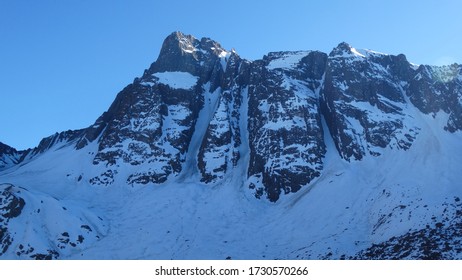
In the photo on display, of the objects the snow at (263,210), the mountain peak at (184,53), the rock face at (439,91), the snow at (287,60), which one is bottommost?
the snow at (263,210)

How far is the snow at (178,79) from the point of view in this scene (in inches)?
4751

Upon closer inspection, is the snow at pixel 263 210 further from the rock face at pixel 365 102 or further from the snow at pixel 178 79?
the snow at pixel 178 79

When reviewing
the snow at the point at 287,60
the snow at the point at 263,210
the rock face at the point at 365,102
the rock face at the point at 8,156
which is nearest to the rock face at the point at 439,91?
the snow at the point at 263,210

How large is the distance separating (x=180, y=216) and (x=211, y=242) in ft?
35.1

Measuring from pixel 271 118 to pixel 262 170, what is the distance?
15.0 metres

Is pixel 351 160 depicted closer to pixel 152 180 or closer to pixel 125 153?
pixel 152 180

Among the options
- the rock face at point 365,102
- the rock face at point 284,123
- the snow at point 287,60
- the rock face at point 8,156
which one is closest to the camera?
the rock face at point 284,123

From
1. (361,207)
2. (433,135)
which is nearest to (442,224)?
(361,207)

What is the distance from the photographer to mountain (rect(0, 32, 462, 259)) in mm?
65000

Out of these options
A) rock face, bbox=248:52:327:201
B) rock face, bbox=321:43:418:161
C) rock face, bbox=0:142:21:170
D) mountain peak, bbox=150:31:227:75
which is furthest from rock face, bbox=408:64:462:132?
rock face, bbox=0:142:21:170

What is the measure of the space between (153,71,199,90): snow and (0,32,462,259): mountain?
58 cm

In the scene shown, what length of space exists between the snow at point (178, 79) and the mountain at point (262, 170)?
1.89ft

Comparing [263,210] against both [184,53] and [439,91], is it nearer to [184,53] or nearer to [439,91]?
[439,91]

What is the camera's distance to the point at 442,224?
52.6m
